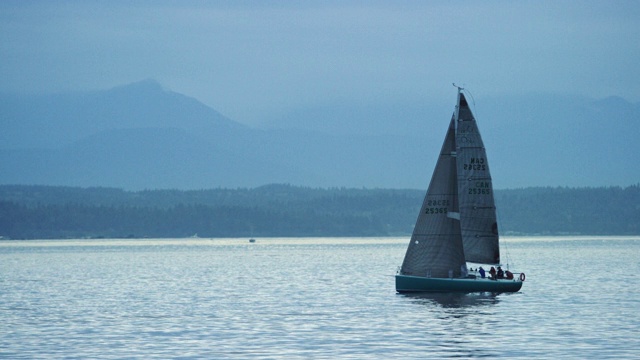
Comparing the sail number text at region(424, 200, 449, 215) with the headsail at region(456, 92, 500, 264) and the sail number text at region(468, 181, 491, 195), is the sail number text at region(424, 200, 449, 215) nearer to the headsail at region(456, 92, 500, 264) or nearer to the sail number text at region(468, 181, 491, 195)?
the headsail at region(456, 92, 500, 264)

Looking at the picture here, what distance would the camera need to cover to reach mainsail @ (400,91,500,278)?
73.3m

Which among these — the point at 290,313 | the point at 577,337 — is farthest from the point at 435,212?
the point at 577,337

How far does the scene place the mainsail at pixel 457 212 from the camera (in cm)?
7331

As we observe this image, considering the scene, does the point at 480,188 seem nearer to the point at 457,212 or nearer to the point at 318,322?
the point at 457,212

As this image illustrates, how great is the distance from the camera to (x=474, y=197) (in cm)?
7381

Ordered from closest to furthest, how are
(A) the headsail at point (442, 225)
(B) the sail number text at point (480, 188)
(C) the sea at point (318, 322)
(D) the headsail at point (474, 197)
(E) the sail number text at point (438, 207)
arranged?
1. (C) the sea at point (318, 322)
2. (D) the headsail at point (474, 197)
3. (A) the headsail at point (442, 225)
4. (B) the sail number text at point (480, 188)
5. (E) the sail number text at point (438, 207)

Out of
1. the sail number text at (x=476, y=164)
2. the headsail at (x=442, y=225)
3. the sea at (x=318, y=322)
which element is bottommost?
the sea at (x=318, y=322)

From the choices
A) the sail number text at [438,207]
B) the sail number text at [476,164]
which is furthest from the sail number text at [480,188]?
the sail number text at [438,207]

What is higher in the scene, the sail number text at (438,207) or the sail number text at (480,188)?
the sail number text at (480,188)

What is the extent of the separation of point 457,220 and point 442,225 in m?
0.97

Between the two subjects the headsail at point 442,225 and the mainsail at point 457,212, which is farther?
the headsail at point 442,225

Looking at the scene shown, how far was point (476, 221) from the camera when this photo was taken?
74000mm

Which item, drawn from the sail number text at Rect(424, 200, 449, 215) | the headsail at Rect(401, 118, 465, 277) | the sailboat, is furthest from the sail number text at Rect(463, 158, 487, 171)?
the sail number text at Rect(424, 200, 449, 215)

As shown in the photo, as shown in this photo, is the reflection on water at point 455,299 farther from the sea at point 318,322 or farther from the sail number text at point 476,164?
the sail number text at point 476,164
